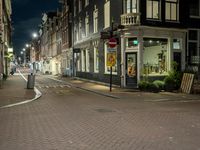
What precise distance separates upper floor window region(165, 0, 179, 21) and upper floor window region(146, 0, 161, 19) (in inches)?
29.4

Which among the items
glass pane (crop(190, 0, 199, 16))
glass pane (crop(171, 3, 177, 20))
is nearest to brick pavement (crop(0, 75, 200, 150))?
glass pane (crop(171, 3, 177, 20))

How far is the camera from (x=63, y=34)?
51812 millimetres

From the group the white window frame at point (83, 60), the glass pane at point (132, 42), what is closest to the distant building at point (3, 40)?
the white window frame at point (83, 60)

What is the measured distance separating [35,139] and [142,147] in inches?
110

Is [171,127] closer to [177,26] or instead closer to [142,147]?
[142,147]

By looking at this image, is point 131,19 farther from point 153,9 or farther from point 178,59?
point 178,59

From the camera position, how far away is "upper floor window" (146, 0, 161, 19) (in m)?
24.8

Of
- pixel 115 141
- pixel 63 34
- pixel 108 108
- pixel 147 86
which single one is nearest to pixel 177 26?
pixel 147 86

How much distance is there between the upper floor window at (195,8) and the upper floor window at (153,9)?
3.73 m

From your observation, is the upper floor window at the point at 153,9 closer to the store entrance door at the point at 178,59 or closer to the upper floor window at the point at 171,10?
the upper floor window at the point at 171,10

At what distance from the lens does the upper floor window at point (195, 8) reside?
27.4m

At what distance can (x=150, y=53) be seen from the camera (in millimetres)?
25078

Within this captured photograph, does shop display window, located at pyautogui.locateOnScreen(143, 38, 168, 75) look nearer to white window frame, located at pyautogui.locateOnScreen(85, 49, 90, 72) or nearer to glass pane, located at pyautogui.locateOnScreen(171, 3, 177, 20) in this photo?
glass pane, located at pyautogui.locateOnScreen(171, 3, 177, 20)

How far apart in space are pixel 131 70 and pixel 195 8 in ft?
26.4
